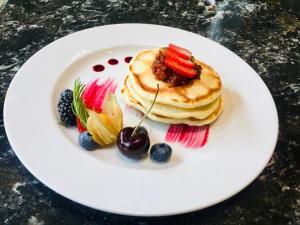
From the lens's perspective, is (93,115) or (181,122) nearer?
(93,115)

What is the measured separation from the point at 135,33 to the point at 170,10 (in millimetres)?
434

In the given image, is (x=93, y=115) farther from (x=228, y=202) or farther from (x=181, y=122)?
(x=228, y=202)

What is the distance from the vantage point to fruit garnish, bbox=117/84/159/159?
1205 mm

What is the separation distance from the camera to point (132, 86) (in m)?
1.46

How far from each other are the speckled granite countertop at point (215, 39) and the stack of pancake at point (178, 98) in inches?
11.2

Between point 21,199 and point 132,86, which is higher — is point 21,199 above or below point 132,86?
below

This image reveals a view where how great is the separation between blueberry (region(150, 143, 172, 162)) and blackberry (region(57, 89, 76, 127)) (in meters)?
0.30

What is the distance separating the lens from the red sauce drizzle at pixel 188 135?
53.4 inches

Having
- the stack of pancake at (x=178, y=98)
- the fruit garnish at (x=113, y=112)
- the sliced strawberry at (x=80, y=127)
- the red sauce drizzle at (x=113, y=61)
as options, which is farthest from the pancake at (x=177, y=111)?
the red sauce drizzle at (x=113, y=61)

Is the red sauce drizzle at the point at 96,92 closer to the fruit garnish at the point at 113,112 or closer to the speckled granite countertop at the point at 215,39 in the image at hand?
the fruit garnish at the point at 113,112

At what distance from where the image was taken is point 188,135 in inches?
54.9

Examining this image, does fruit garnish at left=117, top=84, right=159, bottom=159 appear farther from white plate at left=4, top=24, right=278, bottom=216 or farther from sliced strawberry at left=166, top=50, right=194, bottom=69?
sliced strawberry at left=166, top=50, right=194, bottom=69

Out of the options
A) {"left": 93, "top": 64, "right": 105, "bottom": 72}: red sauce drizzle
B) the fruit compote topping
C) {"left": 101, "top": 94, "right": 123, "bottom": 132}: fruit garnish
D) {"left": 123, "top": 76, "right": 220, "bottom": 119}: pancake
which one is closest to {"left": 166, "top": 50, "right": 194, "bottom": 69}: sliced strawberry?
the fruit compote topping

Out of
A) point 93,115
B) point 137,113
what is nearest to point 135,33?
point 137,113
